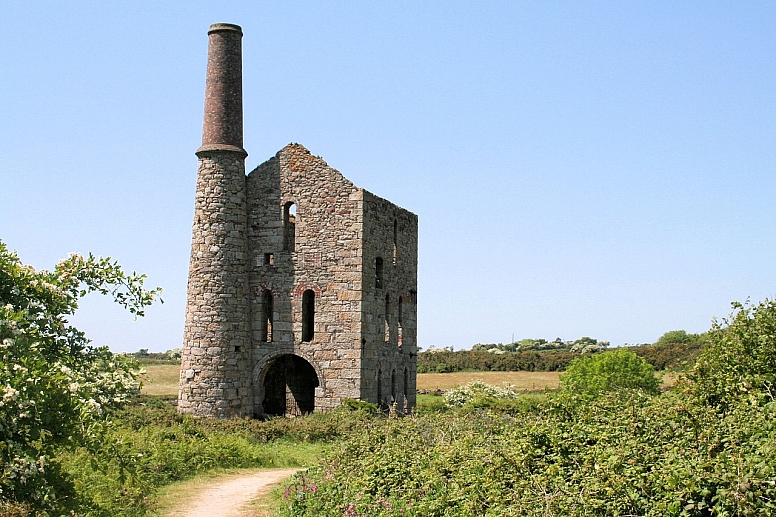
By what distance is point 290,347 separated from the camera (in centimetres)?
2716

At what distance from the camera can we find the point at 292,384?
95.0 feet

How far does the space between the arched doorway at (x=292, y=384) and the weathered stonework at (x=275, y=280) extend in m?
0.69

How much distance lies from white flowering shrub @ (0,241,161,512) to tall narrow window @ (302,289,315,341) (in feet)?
50.5

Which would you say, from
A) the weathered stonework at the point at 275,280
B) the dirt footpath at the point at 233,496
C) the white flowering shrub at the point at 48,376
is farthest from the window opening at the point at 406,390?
the white flowering shrub at the point at 48,376

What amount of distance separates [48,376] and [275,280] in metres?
19.1

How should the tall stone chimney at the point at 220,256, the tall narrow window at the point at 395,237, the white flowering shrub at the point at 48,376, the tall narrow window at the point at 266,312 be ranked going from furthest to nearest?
the tall narrow window at the point at 395,237, the tall narrow window at the point at 266,312, the tall stone chimney at the point at 220,256, the white flowering shrub at the point at 48,376

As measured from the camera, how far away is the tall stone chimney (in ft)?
86.8

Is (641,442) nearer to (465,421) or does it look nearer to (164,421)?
(465,421)

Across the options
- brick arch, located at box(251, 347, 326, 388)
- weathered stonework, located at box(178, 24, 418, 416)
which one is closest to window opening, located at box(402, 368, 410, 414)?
weathered stonework, located at box(178, 24, 418, 416)

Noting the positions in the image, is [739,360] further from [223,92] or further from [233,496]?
[223,92]

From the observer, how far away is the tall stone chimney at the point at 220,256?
26.5 metres

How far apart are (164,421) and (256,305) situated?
17.4 feet

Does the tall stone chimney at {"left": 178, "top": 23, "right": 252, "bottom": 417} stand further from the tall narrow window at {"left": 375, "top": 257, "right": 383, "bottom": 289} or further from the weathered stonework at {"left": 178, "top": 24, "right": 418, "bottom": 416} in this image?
the tall narrow window at {"left": 375, "top": 257, "right": 383, "bottom": 289}

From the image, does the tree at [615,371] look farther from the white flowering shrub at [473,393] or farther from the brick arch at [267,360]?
the brick arch at [267,360]
